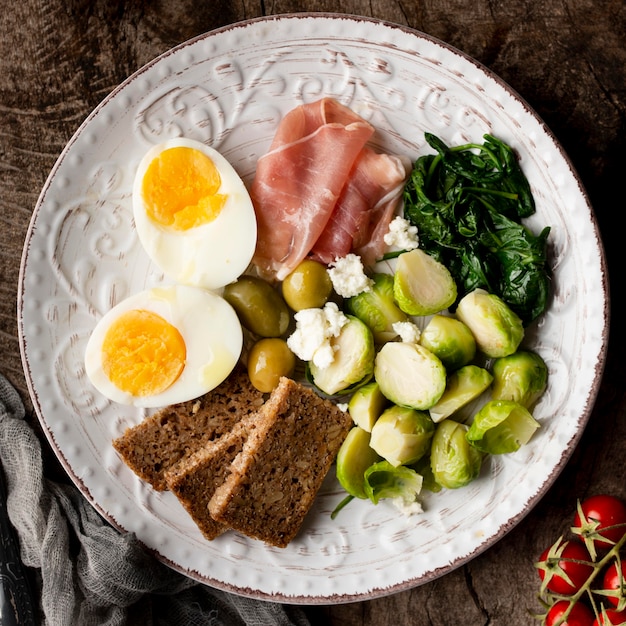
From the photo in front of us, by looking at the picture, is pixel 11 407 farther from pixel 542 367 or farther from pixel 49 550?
pixel 542 367

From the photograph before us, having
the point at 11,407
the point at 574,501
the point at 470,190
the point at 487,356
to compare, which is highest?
the point at 470,190

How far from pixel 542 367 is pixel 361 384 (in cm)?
90

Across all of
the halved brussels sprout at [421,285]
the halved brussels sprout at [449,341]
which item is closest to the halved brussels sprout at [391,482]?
the halved brussels sprout at [449,341]

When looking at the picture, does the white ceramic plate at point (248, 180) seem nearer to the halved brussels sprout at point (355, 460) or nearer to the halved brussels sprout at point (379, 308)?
the halved brussels sprout at point (355, 460)

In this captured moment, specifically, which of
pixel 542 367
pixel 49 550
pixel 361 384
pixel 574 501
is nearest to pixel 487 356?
pixel 542 367

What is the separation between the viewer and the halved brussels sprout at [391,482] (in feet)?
11.3

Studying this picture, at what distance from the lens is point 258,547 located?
12.1ft

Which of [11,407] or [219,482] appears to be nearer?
[219,482]

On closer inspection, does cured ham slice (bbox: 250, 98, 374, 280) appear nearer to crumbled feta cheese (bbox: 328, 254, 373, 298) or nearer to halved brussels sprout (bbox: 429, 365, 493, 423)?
crumbled feta cheese (bbox: 328, 254, 373, 298)

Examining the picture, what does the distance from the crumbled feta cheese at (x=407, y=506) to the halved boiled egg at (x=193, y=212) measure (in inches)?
56.0

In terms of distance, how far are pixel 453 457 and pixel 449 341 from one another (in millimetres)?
576

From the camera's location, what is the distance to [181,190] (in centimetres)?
336

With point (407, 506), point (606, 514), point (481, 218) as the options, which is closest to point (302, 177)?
point (481, 218)

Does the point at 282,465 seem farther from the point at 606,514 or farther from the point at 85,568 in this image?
the point at 606,514
